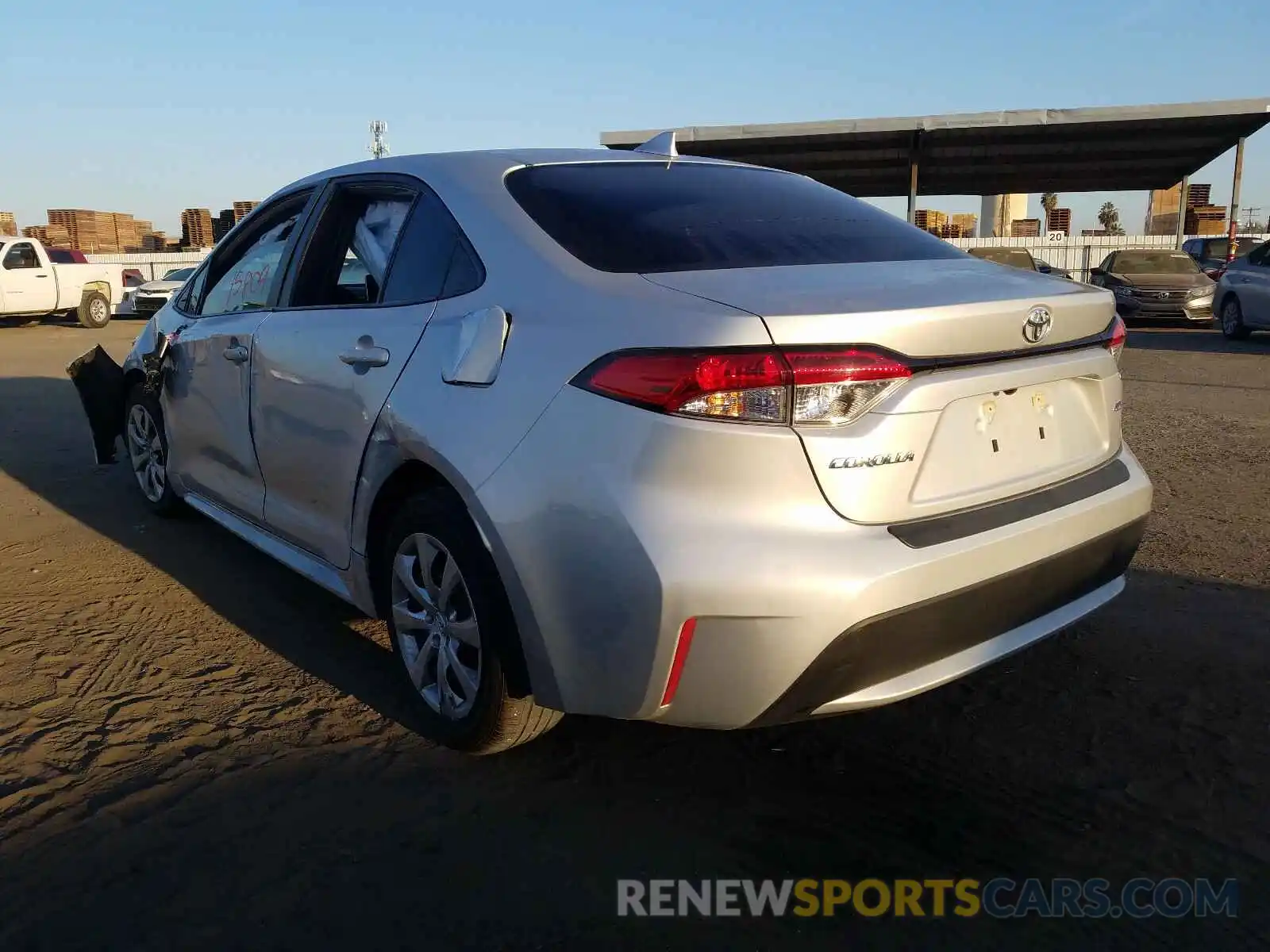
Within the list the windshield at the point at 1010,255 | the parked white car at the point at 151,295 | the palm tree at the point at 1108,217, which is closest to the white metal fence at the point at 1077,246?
the parked white car at the point at 151,295

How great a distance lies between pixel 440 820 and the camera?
2537mm

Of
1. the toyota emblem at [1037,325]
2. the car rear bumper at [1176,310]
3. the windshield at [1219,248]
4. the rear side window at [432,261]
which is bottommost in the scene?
the car rear bumper at [1176,310]

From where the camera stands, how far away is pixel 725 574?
85.0 inches

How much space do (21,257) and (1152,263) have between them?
67.2 feet

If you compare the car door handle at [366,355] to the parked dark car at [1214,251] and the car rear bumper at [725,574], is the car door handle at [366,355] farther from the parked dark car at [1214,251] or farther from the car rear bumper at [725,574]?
the parked dark car at [1214,251]

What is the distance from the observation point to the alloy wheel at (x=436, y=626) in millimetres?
2748

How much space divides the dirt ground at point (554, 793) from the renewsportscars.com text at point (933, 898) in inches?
1.3

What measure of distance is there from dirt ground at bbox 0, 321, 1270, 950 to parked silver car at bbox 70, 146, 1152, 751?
1.03ft

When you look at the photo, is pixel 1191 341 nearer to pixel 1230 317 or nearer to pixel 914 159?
pixel 1230 317

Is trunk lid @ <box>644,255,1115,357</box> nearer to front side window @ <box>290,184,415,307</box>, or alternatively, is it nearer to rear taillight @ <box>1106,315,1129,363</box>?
rear taillight @ <box>1106,315,1129,363</box>

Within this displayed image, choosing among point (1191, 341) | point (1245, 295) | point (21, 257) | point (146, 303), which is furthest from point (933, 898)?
point (146, 303)

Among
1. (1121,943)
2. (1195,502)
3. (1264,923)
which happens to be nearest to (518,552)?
(1121,943)

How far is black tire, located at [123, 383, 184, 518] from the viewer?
4.98 metres

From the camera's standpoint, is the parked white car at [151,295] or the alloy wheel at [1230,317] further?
the parked white car at [151,295]
